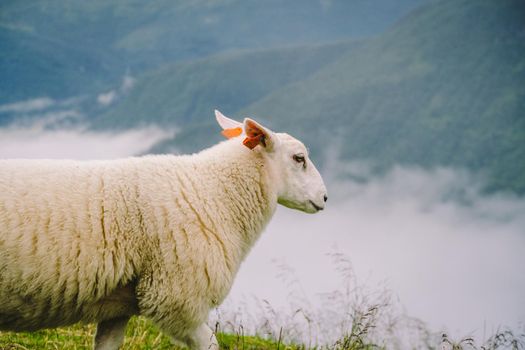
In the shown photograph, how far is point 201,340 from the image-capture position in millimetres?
4312

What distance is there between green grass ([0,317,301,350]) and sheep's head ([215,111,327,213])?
4.69ft

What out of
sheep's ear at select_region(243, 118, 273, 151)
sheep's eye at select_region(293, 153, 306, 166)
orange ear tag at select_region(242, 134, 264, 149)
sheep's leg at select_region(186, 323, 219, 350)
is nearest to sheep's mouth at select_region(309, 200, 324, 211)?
sheep's eye at select_region(293, 153, 306, 166)

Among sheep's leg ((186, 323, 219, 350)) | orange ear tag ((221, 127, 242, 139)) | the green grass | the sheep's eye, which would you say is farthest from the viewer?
the green grass

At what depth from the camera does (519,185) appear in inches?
7682

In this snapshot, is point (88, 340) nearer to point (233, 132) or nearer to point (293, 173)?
point (233, 132)

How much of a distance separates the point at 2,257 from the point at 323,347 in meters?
3.44

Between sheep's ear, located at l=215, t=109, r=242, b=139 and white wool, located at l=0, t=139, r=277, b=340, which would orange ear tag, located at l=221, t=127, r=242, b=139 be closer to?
sheep's ear, located at l=215, t=109, r=242, b=139

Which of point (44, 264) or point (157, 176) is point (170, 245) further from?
point (44, 264)

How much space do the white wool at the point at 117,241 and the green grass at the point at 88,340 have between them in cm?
117

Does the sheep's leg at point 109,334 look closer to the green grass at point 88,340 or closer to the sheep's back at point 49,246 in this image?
the sheep's back at point 49,246

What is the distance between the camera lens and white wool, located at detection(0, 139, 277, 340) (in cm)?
381

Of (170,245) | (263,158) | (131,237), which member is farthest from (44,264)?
(263,158)

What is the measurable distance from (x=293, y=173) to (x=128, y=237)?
5.66ft

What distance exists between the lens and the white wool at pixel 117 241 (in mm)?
3809
